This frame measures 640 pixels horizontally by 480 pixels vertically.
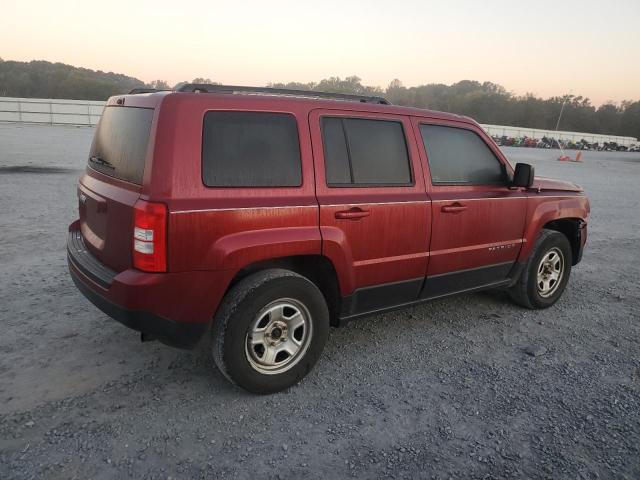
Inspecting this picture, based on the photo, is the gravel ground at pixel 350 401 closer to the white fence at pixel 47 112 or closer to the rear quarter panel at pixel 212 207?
the rear quarter panel at pixel 212 207

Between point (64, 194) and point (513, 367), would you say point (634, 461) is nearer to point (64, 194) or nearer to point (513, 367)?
point (513, 367)

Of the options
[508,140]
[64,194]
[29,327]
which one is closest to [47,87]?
[508,140]

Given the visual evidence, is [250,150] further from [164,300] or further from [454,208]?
[454,208]

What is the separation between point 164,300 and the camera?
8.94ft

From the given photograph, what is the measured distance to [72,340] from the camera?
367 centimetres

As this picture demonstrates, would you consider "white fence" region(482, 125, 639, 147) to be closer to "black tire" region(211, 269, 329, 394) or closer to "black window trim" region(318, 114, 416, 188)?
"black window trim" region(318, 114, 416, 188)

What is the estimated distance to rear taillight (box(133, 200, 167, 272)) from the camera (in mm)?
2615

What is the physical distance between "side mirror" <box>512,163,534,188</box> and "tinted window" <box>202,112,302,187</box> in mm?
2110

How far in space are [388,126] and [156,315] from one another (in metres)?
2.07

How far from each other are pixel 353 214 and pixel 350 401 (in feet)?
3.94

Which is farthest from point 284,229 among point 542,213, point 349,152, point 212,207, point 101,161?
point 542,213

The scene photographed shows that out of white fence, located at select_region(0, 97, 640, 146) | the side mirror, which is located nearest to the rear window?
the side mirror

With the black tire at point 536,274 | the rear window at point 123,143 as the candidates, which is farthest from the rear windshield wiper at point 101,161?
the black tire at point 536,274

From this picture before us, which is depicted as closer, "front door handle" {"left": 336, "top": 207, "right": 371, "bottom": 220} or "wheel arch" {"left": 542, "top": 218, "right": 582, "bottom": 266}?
"front door handle" {"left": 336, "top": 207, "right": 371, "bottom": 220}
